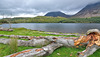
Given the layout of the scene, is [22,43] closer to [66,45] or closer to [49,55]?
[49,55]

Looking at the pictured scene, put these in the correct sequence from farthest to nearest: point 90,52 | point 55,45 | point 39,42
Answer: point 39,42 < point 55,45 < point 90,52

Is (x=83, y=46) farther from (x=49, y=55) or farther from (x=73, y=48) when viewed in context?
(x=49, y=55)

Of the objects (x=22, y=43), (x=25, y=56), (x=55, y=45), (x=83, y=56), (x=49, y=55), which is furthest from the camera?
(x=22, y=43)

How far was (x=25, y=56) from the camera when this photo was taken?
5.36m

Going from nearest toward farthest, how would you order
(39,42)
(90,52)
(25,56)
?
(25,56), (90,52), (39,42)

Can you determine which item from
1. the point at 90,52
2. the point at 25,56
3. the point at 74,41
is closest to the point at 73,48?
the point at 74,41

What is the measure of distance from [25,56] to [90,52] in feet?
19.9

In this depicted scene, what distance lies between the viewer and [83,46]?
8.69m

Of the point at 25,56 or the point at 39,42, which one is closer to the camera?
the point at 25,56

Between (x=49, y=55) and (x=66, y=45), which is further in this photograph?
(x=66, y=45)

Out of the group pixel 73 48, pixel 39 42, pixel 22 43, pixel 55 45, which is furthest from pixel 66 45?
pixel 22 43

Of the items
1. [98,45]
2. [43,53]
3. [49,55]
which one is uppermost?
[98,45]

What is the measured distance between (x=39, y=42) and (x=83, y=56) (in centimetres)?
533

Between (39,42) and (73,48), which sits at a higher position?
(39,42)
